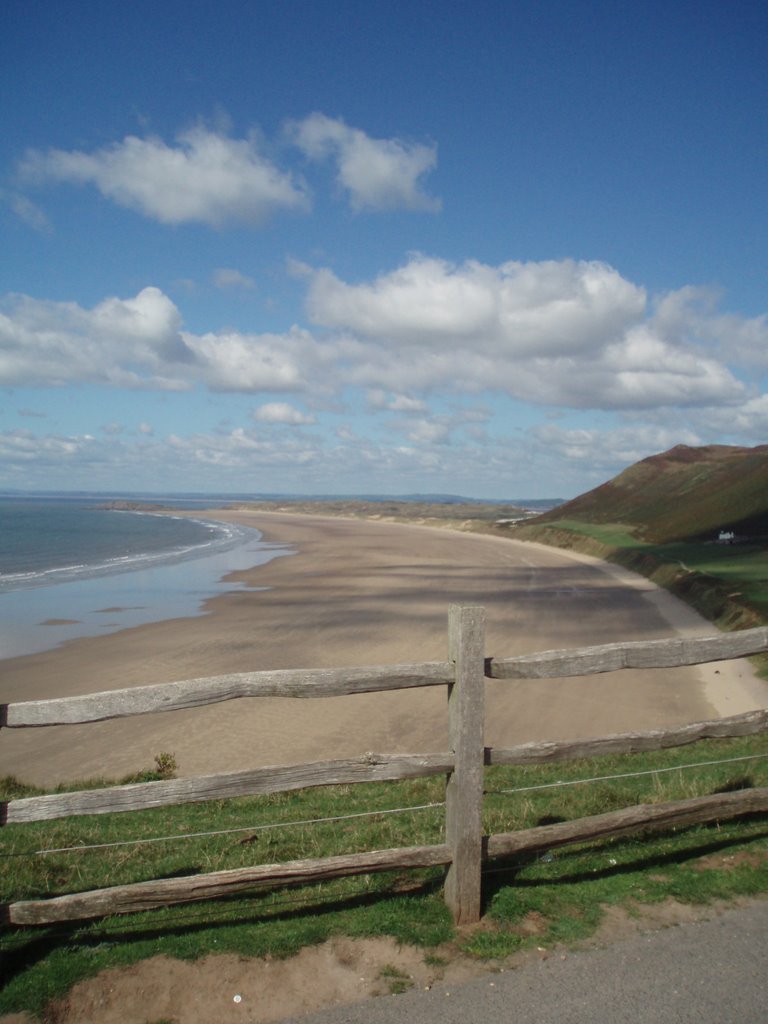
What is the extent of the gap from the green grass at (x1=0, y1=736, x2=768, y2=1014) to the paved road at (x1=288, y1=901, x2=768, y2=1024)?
278mm

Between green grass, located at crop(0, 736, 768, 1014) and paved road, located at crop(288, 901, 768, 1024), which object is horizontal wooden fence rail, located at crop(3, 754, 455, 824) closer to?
green grass, located at crop(0, 736, 768, 1014)

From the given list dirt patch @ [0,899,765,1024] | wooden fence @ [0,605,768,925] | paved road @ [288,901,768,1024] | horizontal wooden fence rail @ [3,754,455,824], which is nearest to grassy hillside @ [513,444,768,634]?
wooden fence @ [0,605,768,925]

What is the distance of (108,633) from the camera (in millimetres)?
22266

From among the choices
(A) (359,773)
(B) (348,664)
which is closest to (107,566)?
(B) (348,664)

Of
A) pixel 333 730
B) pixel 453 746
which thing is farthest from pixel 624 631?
pixel 453 746

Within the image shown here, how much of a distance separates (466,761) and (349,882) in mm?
1259

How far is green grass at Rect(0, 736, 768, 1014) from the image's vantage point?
405cm

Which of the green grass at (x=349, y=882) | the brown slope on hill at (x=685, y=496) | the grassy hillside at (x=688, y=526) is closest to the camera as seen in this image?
the green grass at (x=349, y=882)

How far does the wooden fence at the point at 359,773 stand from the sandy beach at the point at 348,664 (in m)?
6.71

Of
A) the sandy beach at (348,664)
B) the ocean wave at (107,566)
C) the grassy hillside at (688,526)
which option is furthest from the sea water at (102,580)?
the grassy hillside at (688,526)

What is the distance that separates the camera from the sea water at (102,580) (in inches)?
934

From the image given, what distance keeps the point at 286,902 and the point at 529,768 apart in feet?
19.5

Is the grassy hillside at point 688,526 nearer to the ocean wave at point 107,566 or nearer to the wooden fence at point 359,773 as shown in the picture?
the wooden fence at point 359,773

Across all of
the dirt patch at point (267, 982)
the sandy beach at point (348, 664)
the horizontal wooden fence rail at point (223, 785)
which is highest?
the horizontal wooden fence rail at point (223, 785)
